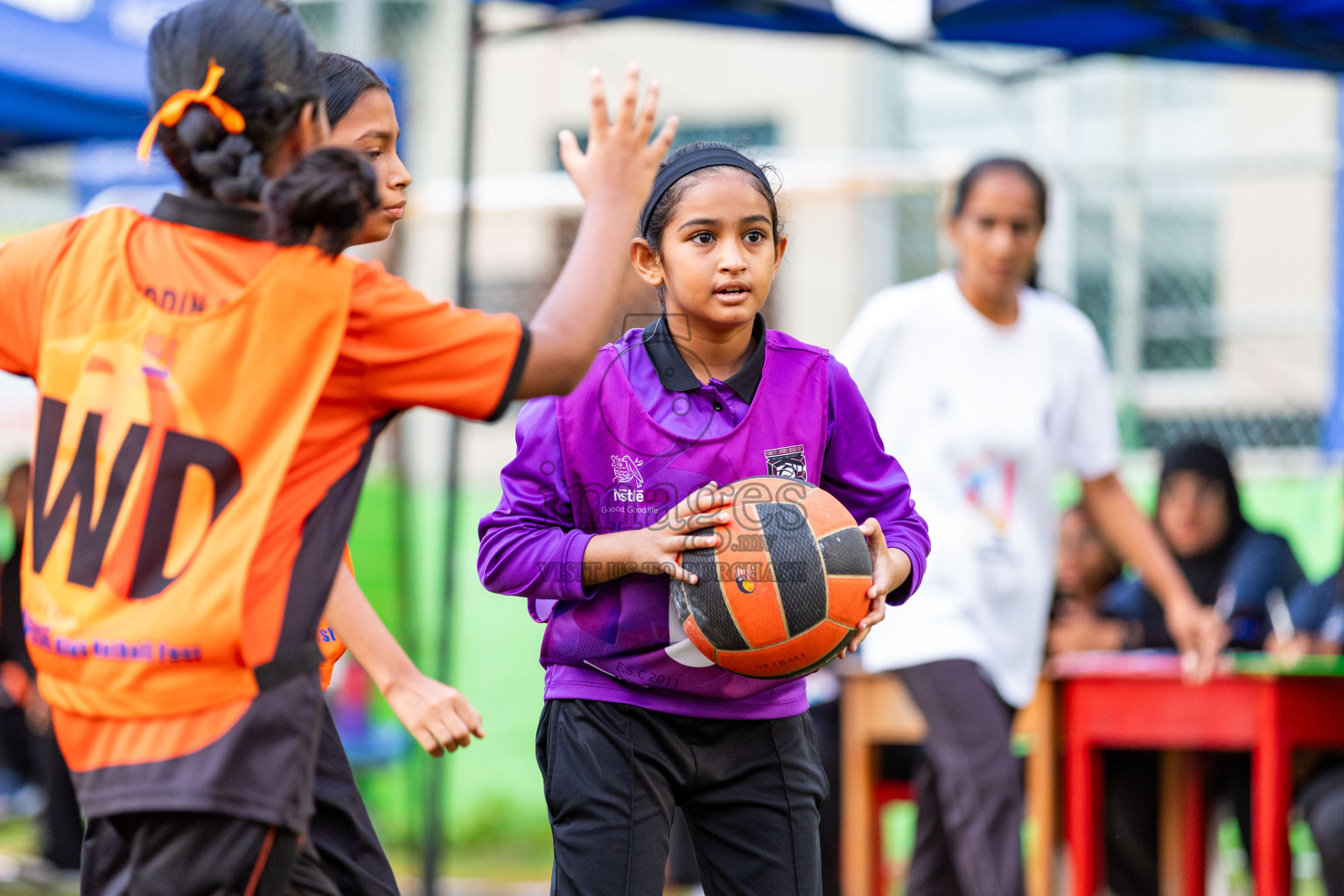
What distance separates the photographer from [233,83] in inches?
83.7

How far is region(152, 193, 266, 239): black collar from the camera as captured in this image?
6.96ft

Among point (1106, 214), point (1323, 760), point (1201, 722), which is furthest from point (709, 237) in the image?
point (1106, 214)

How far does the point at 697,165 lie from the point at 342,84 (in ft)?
2.22

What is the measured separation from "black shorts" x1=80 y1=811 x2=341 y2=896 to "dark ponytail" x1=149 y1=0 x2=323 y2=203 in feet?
2.76

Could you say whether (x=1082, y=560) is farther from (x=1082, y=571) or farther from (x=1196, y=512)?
(x=1196, y=512)

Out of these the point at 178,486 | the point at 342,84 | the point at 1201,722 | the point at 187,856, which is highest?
the point at 342,84

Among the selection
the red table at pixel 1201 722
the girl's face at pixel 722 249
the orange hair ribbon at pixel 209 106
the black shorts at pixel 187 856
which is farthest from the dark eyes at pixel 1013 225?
the black shorts at pixel 187 856

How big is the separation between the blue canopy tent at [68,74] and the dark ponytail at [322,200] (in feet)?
17.9

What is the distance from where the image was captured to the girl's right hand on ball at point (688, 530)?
2.61m

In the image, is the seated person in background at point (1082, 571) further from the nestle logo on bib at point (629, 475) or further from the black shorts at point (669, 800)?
the nestle logo on bib at point (629, 475)

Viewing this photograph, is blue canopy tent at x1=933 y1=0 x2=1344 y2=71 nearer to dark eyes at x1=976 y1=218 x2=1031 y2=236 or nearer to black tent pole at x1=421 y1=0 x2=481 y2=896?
dark eyes at x1=976 y1=218 x2=1031 y2=236

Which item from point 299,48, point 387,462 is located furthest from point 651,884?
point 387,462

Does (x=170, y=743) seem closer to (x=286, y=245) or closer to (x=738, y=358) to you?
(x=286, y=245)

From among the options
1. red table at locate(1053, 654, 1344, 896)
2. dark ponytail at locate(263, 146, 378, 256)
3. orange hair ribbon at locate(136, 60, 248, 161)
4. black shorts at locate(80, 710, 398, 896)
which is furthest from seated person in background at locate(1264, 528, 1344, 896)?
orange hair ribbon at locate(136, 60, 248, 161)
